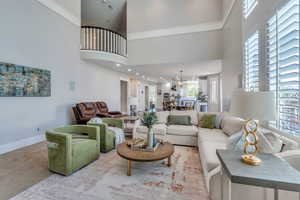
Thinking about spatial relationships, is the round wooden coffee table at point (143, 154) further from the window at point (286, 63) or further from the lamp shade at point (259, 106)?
the window at point (286, 63)

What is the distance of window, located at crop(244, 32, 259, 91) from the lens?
7.73ft

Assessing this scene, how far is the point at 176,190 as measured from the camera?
75.9 inches

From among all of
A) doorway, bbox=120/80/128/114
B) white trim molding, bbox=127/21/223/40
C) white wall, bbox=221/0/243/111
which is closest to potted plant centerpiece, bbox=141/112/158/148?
white wall, bbox=221/0/243/111

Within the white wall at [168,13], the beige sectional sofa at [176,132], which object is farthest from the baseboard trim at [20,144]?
the white wall at [168,13]

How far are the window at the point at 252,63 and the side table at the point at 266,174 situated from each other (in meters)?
1.39

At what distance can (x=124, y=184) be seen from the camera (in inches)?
80.8

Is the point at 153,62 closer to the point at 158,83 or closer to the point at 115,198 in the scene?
the point at 115,198

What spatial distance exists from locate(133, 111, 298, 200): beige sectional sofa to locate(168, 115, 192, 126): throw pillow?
15 centimetres

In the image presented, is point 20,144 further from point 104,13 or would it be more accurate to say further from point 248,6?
point 104,13

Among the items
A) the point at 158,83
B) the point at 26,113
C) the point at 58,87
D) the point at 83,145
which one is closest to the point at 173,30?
the point at 58,87

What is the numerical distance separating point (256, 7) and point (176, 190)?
315cm

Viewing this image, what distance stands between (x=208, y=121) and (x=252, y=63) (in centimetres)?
172

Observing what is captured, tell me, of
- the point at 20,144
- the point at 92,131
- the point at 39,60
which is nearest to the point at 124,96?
the point at 39,60

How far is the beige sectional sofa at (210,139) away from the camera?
1434 millimetres
